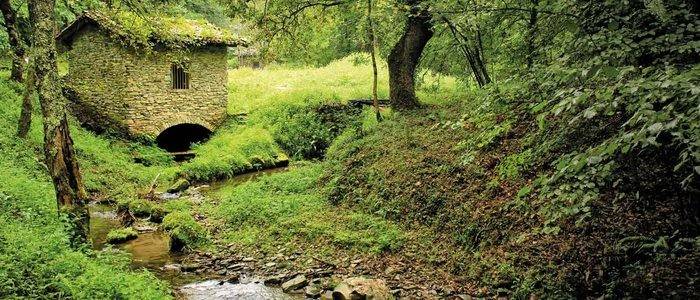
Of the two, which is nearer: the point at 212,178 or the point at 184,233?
the point at 184,233

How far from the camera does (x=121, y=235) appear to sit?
10.1m

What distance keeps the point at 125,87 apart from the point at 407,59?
488 inches

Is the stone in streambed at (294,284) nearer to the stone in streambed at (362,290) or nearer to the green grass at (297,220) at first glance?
the stone in streambed at (362,290)

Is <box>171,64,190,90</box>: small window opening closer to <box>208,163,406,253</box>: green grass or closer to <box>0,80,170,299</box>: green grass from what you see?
<box>208,163,406,253</box>: green grass

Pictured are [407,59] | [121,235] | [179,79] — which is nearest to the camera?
[121,235]

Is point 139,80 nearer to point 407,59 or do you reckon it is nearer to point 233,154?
point 233,154

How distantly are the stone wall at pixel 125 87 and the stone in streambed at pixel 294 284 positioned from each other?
544 inches

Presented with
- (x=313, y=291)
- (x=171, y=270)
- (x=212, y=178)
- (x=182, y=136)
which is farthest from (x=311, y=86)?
(x=313, y=291)

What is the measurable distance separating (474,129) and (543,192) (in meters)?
6.27

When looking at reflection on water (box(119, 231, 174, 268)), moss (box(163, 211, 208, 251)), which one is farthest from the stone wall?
reflection on water (box(119, 231, 174, 268))

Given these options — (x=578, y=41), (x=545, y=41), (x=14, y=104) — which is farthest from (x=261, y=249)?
(x=14, y=104)

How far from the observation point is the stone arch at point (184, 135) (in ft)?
73.0

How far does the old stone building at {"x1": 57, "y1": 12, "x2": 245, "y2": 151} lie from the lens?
1981 cm

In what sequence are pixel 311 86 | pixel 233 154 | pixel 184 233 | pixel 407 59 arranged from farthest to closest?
pixel 311 86 → pixel 233 154 → pixel 407 59 → pixel 184 233
